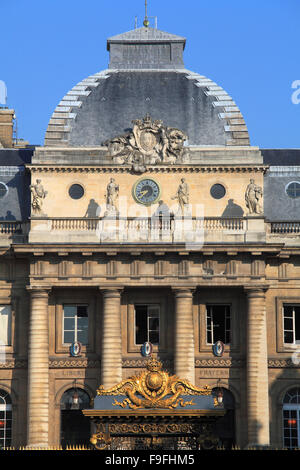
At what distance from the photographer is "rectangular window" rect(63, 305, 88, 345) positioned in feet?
268

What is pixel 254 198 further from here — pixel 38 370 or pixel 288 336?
pixel 38 370

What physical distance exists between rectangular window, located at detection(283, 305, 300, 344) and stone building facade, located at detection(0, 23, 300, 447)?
0.28 ft

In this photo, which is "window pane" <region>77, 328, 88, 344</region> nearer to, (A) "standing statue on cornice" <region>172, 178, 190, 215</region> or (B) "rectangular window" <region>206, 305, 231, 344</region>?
(B) "rectangular window" <region>206, 305, 231, 344</region>

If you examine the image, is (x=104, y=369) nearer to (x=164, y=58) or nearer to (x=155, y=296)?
(x=155, y=296)

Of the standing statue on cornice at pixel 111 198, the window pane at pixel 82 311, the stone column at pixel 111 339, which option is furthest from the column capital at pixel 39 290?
the standing statue on cornice at pixel 111 198

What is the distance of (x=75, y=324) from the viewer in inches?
3226

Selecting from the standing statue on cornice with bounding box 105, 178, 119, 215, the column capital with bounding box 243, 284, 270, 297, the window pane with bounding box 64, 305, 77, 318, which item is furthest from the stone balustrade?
the window pane with bounding box 64, 305, 77, 318

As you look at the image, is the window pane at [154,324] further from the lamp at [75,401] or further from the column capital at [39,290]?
the column capital at [39,290]

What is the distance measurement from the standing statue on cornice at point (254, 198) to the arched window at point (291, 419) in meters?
10.9

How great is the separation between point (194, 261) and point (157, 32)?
17.9m

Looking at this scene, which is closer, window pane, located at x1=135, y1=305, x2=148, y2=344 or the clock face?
window pane, located at x1=135, y1=305, x2=148, y2=344

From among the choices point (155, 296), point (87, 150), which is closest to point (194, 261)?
point (155, 296)

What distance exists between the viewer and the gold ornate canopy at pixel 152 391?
2094 inches

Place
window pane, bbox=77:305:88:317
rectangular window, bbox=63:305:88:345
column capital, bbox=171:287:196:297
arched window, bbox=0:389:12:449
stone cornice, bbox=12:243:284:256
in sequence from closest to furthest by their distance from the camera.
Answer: stone cornice, bbox=12:243:284:256, column capital, bbox=171:287:196:297, arched window, bbox=0:389:12:449, rectangular window, bbox=63:305:88:345, window pane, bbox=77:305:88:317
